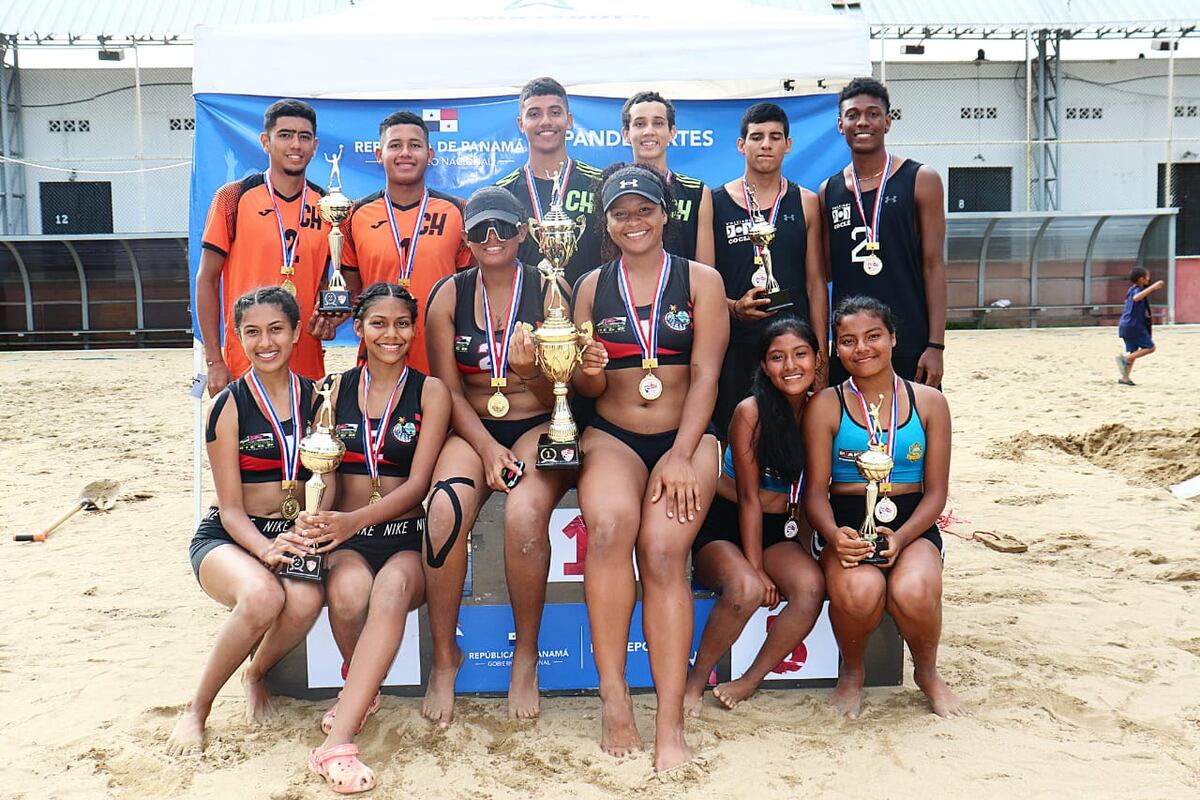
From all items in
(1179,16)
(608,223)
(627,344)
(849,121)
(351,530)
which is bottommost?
(351,530)

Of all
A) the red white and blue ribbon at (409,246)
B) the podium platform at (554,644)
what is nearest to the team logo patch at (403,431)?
the podium platform at (554,644)

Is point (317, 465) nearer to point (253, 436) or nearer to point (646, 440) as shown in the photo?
point (253, 436)

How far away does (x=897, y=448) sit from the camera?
3.73m

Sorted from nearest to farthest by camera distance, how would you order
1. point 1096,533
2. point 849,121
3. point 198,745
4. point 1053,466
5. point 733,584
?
point 198,745 < point 733,584 < point 849,121 < point 1096,533 < point 1053,466

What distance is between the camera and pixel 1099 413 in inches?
382

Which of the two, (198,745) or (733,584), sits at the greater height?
(733,584)

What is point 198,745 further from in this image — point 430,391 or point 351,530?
point 430,391

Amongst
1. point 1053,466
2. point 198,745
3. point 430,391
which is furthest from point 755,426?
point 1053,466

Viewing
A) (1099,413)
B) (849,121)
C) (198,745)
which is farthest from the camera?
(1099,413)

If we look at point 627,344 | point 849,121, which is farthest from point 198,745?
point 849,121

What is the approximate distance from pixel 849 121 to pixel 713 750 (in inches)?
104

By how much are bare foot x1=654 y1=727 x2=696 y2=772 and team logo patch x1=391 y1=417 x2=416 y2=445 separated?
1.35 meters

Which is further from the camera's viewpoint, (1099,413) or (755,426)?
(1099,413)

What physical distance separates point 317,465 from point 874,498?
6.27 feet
